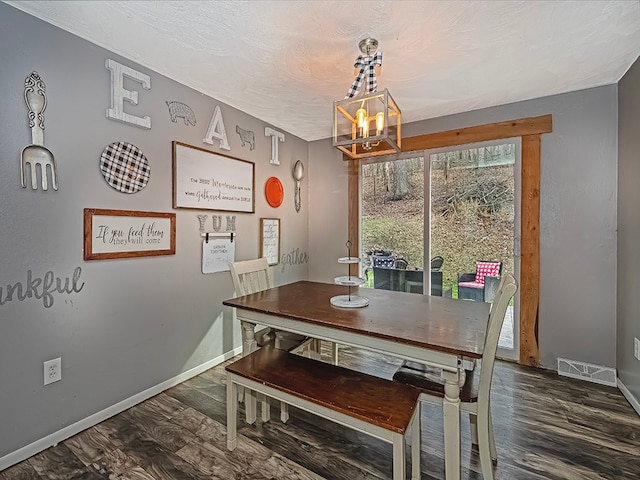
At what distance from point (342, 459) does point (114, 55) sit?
269 centimetres

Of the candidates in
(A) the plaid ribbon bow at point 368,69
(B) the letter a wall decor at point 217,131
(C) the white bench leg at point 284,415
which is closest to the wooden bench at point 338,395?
(C) the white bench leg at point 284,415

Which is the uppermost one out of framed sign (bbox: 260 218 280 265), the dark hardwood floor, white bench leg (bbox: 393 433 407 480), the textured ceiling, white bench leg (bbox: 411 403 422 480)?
the textured ceiling

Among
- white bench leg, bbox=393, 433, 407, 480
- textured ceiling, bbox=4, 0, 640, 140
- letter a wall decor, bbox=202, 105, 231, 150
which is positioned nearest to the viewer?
white bench leg, bbox=393, 433, 407, 480

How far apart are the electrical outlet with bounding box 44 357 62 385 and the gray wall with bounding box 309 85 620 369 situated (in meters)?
3.43

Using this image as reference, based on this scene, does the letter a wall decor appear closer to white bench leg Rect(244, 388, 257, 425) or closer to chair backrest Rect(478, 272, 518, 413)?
white bench leg Rect(244, 388, 257, 425)

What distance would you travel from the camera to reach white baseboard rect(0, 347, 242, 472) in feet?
5.26

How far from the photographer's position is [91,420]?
1888 mm

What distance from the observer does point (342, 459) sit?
5.33ft

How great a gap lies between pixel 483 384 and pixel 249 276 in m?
1.61

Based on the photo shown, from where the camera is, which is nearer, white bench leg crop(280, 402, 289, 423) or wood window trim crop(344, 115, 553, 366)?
white bench leg crop(280, 402, 289, 423)

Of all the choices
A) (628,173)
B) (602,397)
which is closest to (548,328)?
(602,397)

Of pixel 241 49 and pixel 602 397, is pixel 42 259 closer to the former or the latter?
pixel 241 49

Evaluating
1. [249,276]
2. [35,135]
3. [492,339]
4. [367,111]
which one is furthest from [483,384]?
[35,135]

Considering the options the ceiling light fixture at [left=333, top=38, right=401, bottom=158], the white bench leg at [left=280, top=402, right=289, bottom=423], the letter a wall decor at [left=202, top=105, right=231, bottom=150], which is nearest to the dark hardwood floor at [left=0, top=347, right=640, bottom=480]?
the white bench leg at [left=280, top=402, right=289, bottom=423]
